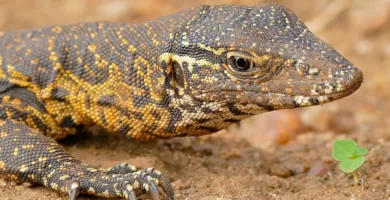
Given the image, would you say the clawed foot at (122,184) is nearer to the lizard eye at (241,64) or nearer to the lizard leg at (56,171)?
the lizard leg at (56,171)

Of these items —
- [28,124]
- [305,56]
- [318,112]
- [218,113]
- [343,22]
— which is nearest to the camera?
[305,56]

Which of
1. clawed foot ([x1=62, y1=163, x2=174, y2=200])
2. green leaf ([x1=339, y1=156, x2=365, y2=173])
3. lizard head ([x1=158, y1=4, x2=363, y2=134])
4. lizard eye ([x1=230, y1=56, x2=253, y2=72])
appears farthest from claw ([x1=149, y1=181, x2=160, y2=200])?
green leaf ([x1=339, y1=156, x2=365, y2=173])

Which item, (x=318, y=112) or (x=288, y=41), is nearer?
(x=288, y=41)

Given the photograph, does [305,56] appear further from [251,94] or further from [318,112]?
[318,112]

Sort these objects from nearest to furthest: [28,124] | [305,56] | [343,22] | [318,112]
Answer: [305,56]
[28,124]
[318,112]
[343,22]

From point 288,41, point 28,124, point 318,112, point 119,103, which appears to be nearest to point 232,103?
point 288,41

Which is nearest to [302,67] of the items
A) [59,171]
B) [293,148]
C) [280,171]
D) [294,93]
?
[294,93]
